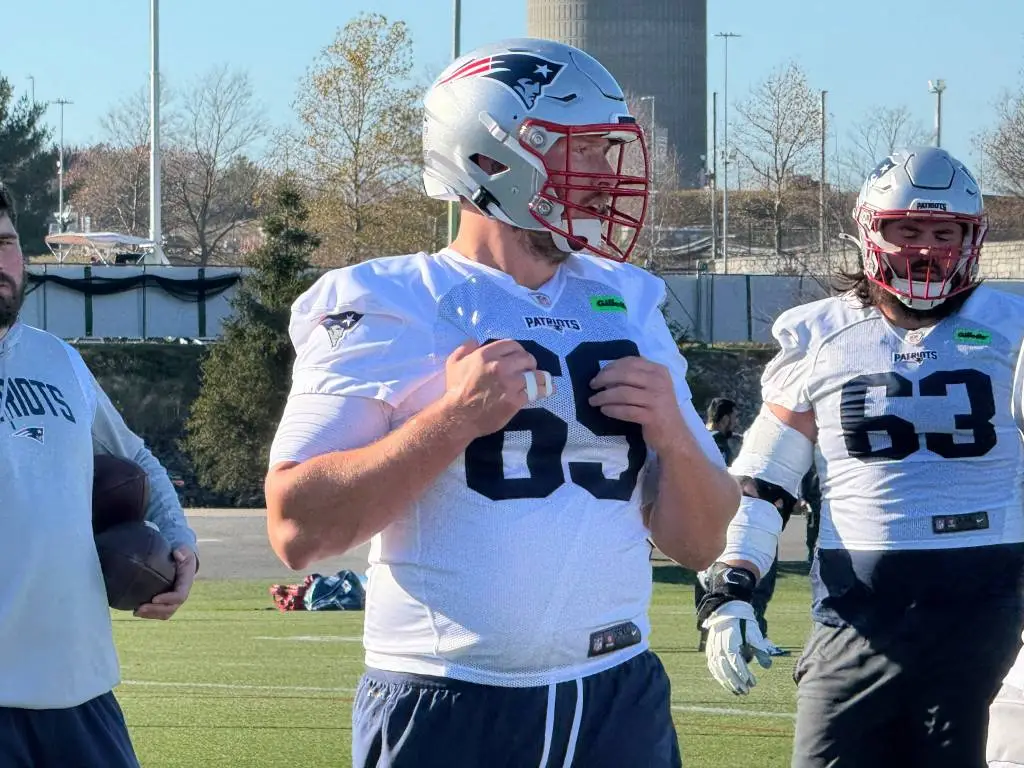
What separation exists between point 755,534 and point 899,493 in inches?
→ 15.0

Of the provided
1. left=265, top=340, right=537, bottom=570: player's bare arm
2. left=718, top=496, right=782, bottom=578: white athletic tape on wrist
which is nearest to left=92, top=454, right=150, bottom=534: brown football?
left=265, top=340, right=537, bottom=570: player's bare arm

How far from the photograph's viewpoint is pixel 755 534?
4.18 metres

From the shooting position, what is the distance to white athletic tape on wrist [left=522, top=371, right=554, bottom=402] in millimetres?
2586

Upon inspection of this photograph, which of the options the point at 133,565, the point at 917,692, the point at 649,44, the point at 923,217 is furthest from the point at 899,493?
the point at 649,44

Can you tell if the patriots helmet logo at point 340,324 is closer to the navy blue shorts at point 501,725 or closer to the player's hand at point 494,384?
the player's hand at point 494,384

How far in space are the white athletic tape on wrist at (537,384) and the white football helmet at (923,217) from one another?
202 cm

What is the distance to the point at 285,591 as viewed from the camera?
15.3m

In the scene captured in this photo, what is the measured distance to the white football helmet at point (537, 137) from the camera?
2.84 meters

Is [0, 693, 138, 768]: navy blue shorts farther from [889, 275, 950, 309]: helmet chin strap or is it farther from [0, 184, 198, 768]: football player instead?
[889, 275, 950, 309]: helmet chin strap

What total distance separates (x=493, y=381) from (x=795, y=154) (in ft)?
151

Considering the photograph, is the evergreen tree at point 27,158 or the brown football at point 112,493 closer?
the brown football at point 112,493

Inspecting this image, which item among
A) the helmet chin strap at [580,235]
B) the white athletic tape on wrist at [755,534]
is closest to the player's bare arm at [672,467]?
the helmet chin strap at [580,235]

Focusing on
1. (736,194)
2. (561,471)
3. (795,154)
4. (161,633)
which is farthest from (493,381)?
(736,194)

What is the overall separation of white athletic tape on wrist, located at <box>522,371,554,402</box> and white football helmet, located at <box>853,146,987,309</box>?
6.61 feet
